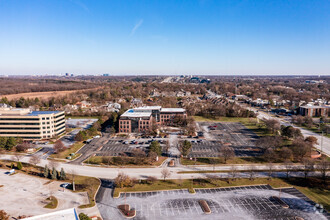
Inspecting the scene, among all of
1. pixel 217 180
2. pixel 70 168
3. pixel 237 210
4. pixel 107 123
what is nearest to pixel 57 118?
pixel 107 123

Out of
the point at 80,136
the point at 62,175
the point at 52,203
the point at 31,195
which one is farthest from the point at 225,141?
the point at 31,195

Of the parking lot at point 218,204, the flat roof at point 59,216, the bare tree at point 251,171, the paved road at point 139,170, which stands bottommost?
the parking lot at point 218,204

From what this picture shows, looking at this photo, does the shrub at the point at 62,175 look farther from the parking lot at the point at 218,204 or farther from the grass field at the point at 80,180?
the parking lot at the point at 218,204

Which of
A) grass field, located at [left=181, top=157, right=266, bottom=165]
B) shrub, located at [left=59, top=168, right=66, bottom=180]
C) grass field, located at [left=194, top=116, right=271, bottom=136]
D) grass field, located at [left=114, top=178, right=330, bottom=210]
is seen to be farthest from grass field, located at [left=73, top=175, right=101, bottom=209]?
grass field, located at [left=194, top=116, right=271, bottom=136]

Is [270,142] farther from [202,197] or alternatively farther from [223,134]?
[202,197]

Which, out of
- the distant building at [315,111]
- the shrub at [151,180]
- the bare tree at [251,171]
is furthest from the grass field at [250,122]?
the shrub at [151,180]
